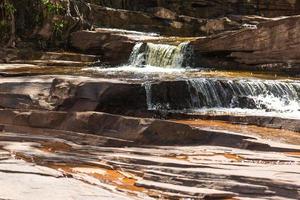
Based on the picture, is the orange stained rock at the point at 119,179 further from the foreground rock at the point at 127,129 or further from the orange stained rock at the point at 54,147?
the foreground rock at the point at 127,129

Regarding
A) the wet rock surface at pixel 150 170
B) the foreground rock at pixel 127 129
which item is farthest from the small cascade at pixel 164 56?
the wet rock surface at pixel 150 170

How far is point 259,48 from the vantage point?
2036cm

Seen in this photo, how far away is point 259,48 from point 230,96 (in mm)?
5990

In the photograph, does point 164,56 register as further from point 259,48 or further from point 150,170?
point 150,170

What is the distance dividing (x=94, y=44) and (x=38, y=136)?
1393 centimetres

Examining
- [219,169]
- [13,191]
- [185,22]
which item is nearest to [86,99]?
[219,169]

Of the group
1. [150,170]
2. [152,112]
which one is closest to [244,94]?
[152,112]

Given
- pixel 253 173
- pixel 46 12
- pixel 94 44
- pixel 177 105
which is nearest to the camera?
pixel 253 173

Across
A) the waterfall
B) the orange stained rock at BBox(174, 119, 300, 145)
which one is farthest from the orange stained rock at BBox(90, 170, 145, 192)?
the waterfall

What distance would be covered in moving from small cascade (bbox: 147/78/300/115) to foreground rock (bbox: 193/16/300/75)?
4556mm

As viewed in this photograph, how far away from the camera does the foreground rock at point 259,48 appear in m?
19.8

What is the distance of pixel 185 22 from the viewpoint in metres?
29.8

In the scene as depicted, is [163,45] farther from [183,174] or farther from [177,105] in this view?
[183,174]

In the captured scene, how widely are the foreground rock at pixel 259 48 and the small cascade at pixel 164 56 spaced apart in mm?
560
